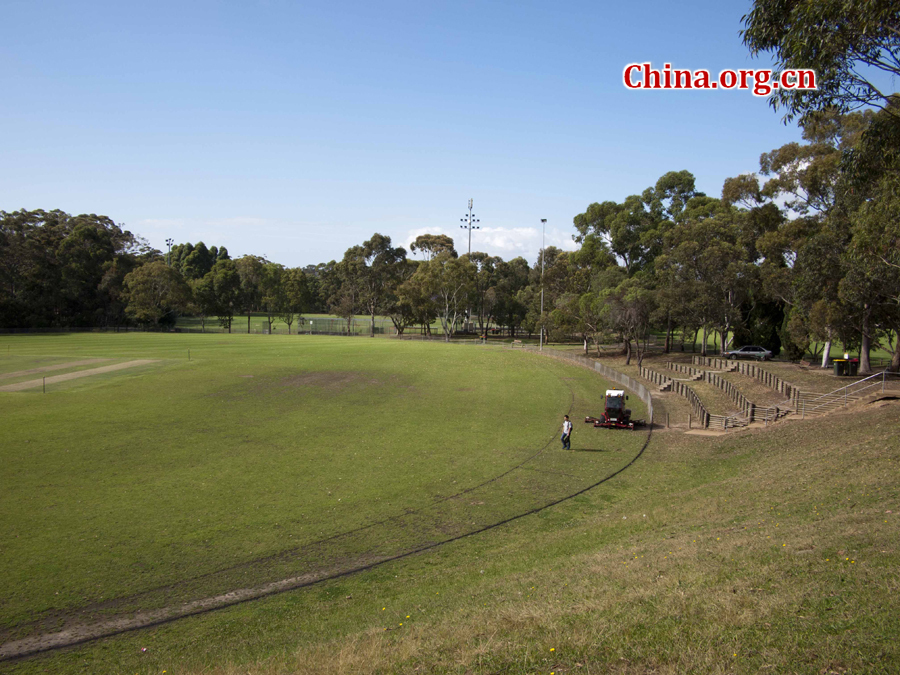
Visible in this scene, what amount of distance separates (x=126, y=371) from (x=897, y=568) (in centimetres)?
5066

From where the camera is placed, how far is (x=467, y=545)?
Result: 48.3 ft

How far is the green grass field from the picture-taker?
7.97 m

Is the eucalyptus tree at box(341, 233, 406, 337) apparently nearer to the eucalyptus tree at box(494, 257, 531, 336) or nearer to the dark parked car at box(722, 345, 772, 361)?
the eucalyptus tree at box(494, 257, 531, 336)

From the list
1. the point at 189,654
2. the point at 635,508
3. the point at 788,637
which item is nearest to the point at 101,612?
the point at 189,654

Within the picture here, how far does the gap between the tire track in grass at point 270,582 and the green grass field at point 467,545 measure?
0.14m

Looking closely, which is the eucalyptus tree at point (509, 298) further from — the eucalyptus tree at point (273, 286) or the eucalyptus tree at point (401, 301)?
the eucalyptus tree at point (273, 286)

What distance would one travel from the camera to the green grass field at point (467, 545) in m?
7.97

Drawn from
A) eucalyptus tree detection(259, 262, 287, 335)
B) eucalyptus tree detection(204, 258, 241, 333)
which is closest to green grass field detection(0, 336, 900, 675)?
eucalyptus tree detection(204, 258, 241, 333)

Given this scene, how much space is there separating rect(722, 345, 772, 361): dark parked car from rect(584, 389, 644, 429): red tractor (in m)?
35.4

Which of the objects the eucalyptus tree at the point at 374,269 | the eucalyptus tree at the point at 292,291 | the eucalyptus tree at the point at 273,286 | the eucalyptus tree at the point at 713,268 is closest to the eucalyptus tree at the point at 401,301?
the eucalyptus tree at the point at 374,269

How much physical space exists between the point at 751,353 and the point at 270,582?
5984 centimetres

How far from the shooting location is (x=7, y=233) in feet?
339

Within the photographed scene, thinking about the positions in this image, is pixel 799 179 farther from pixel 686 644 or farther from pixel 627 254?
pixel 686 644

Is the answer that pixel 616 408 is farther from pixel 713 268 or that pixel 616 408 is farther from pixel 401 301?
pixel 401 301
